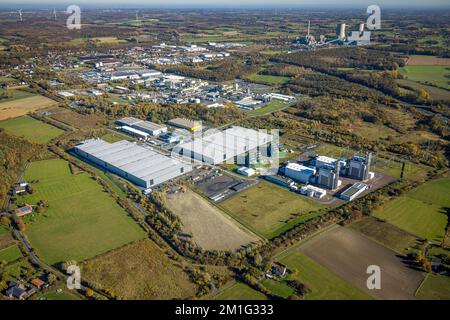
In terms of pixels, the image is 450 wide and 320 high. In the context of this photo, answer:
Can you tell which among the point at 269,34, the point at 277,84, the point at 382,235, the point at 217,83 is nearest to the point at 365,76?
the point at 277,84

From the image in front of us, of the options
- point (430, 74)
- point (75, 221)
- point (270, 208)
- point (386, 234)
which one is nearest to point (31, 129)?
point (75, 221)

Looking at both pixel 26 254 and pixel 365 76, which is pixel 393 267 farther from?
pixel 365 76

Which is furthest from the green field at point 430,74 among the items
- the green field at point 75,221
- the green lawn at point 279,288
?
the green field at point 75,221

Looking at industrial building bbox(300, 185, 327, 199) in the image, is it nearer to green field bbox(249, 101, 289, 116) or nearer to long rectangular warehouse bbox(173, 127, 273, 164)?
long rectangular warehouse bbox(173, 127, 273, 164)

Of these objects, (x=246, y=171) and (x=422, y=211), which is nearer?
(x=422, y=211)

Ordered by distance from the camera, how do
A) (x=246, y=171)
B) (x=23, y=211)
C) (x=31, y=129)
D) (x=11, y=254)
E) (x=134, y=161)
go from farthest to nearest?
(x=31, y=129)
(x=134, y=161)
(x=246, y=171)
(x=23, y=211)
(x=11, y=254)

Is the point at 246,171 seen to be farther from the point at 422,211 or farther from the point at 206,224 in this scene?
the point at 422,211
